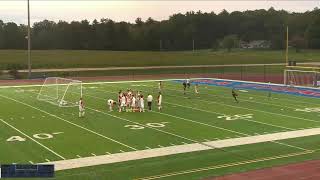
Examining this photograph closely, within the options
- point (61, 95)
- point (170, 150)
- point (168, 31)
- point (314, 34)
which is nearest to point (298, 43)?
point (314, 34)

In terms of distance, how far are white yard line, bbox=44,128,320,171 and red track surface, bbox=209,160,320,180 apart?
9.01ft

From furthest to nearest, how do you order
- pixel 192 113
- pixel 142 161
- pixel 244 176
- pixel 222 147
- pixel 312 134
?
pixel 192 113 < pixel 312 134 < pixel 222 147 < pixel 142 161 < pixel 244 176

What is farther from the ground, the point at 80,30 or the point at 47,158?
the point at 80,30

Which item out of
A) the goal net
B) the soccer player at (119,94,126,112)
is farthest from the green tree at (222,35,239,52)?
the soccer player at (119,94,126,112)

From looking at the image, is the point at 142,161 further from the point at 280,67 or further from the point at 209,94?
the point at 280,67

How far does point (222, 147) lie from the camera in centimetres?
1856

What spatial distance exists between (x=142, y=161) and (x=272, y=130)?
7.90 m

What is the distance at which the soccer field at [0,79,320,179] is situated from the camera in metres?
15.8

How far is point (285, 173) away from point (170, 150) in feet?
14.9

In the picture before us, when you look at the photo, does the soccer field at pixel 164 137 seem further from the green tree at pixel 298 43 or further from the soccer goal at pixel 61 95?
the green tree at pixel 298 43

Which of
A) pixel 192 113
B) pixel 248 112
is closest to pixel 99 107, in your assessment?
pixel 192 113

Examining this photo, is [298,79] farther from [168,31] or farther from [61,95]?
[168,31]

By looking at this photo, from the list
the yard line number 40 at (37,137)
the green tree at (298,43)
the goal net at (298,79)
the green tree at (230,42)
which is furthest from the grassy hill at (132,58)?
the yard line number 40 at (37,137)

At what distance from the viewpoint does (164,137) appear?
2036 centimetres
